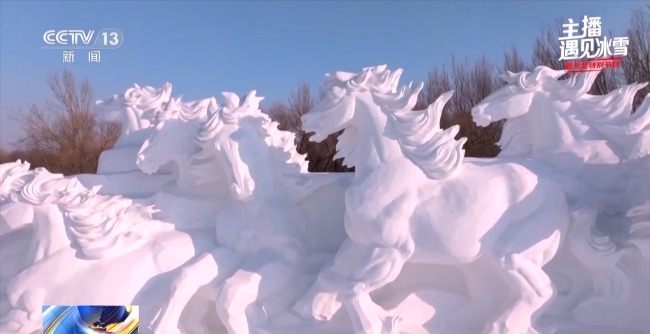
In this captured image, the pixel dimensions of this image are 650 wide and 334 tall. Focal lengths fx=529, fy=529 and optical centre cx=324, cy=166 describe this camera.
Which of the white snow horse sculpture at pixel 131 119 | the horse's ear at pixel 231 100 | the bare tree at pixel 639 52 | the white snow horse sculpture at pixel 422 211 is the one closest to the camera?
the white snow horse sculpture at pixel 422 211

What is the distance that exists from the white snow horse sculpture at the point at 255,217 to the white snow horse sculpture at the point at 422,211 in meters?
0.24

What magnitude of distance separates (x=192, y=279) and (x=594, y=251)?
70.5 inches

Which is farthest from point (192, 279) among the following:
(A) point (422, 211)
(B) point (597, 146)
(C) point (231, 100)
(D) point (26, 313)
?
(B) point (597, 146)

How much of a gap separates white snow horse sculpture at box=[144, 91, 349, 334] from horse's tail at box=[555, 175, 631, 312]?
109 centimetres

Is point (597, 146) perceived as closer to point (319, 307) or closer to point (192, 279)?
point (319, 307)

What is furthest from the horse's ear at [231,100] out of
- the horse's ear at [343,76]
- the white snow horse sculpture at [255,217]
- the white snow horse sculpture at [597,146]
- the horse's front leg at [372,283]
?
the white snow horse sculpture at [597,146]

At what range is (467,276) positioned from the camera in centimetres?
246

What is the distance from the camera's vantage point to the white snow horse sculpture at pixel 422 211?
2.23 meters

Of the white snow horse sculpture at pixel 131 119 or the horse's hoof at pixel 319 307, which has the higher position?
the white snow horse sculpture at pixel 131 119

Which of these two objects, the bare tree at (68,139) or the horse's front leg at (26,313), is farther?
the bare tree at (68,139)

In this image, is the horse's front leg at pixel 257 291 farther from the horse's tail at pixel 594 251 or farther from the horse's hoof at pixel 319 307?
the horse's tail at pixel 594 251

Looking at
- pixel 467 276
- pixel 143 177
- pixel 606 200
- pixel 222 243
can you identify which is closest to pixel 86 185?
pixel 143 177

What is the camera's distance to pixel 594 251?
227 centimetres

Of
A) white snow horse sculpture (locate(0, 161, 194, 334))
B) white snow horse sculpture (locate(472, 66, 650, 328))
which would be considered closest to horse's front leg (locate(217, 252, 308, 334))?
white snow horse sculpture (locate(0, 161, 194, 334))
